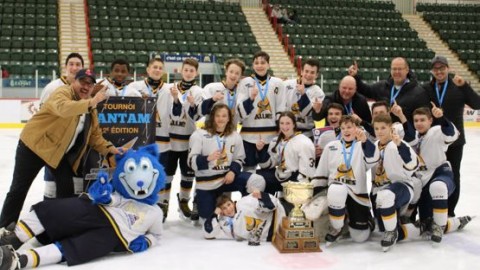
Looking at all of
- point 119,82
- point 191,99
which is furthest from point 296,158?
point 119,82

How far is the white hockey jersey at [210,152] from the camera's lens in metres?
3.94

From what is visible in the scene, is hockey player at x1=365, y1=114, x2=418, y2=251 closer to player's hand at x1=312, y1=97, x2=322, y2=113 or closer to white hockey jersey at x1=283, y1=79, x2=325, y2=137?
player's hand at x1=312, y1=97, x2=322, y2=113

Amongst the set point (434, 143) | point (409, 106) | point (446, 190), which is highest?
point (409, 106)

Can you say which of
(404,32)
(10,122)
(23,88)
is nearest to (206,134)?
(23,88)

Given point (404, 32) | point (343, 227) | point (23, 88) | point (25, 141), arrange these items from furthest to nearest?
point (404, 32)
point (23, 88)
point (343, 227)
point (25, 141)

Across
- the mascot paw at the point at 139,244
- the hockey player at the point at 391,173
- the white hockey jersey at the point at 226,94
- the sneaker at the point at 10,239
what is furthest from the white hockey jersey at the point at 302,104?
the sneaker at the point at 10,239

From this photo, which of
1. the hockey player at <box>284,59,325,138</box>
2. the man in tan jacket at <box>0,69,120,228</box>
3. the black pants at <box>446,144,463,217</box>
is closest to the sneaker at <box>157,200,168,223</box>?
the man in tan jacket at <box>0,69,120,228</box>

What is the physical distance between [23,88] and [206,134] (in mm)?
7680

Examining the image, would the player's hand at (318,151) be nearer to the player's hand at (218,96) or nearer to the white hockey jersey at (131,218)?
the player's hand at (218,96)

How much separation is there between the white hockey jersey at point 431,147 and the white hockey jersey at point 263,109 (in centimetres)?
116

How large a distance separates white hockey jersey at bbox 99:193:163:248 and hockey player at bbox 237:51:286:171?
110 centimetres

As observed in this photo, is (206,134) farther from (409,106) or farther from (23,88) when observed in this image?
(23,88)

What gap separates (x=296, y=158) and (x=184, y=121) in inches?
40.8

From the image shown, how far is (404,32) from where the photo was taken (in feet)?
64.7
